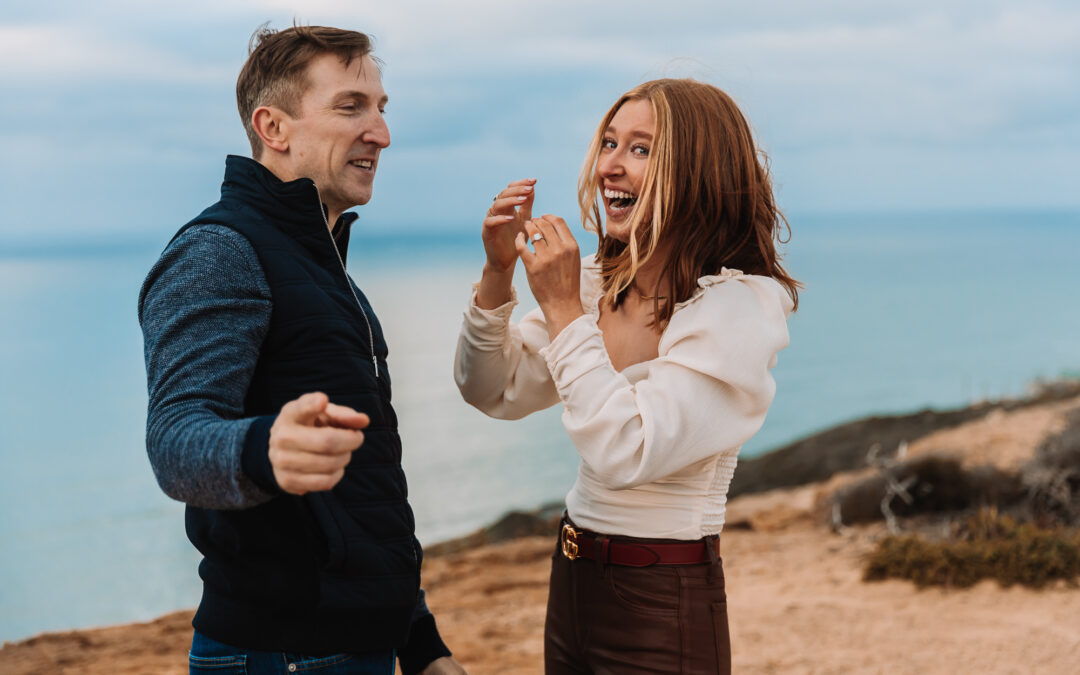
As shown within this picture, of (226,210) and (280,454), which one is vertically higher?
(226,210)

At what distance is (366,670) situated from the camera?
1958mm

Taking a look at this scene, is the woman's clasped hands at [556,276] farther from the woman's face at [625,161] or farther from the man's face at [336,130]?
the man's face at [336,130]

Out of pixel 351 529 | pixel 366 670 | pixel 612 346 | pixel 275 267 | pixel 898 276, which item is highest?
pixel 275 267

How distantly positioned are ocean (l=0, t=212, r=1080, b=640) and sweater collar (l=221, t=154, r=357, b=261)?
52.6 inches

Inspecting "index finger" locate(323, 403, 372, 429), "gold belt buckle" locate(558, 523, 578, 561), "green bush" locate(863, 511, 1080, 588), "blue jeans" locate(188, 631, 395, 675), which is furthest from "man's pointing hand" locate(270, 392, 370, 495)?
"green bush" locate(863, 511, 1080, 588)

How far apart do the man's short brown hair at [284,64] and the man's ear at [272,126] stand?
0.02m

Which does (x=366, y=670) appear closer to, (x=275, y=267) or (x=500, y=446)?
(x=275, y=267)

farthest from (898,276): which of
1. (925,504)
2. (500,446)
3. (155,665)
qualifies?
(155,665)

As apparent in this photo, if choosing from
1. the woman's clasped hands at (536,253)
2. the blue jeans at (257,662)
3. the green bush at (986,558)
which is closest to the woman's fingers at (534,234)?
the woman's clasped hands at (536,253)

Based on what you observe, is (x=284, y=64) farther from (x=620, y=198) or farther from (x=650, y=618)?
(x=650, y=618)

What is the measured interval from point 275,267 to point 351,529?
1.68 ft

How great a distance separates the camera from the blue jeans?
6.07 ft

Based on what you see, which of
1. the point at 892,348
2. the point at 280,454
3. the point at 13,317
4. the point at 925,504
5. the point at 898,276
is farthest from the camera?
the point at 898,276

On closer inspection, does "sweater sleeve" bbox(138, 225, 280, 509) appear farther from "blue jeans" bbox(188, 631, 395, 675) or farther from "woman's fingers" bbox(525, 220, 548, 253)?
"woman's fingers" bbox(525, 220, 548, 253)
